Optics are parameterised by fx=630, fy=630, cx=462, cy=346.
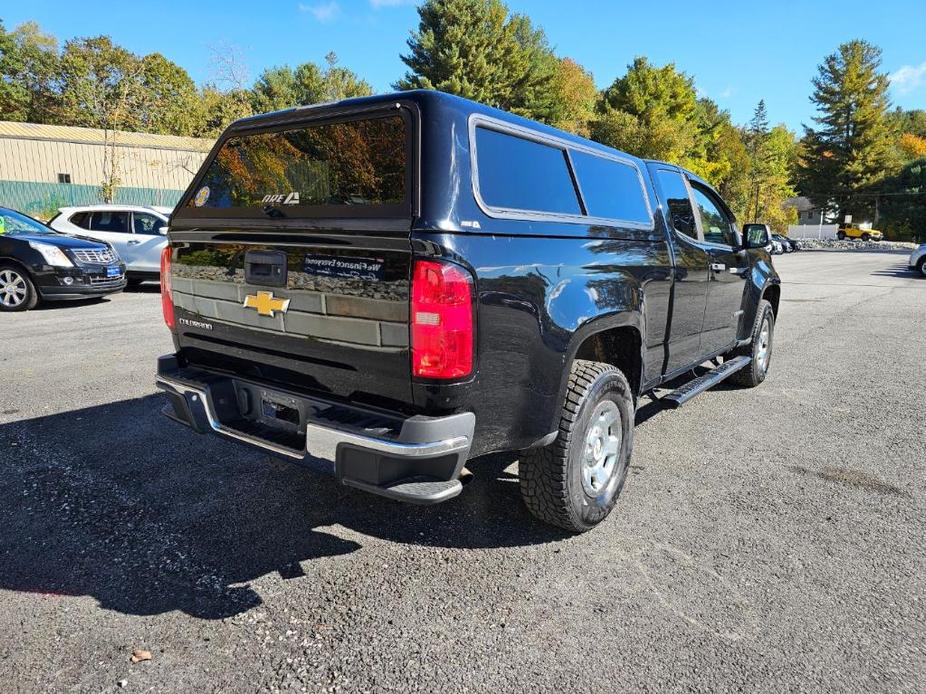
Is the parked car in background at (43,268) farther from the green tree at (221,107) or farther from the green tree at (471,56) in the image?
the green tree at (471,56)

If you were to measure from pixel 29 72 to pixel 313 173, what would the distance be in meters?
69.3

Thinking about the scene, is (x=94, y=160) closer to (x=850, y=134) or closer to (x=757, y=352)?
(x=757, y=352)

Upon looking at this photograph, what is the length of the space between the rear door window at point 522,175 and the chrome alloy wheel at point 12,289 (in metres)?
9.50

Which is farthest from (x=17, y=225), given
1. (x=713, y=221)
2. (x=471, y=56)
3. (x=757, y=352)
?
(x=471, y=56)

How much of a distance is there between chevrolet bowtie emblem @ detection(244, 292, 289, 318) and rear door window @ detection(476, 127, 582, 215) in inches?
39.4

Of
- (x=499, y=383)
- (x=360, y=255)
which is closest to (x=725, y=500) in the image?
(x=499, y=383)

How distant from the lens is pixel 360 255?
249 centimetres

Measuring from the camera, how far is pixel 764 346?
20.2 ft

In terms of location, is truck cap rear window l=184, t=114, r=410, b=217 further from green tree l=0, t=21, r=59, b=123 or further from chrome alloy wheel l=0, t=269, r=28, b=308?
green tree l=0, t=21, r=59, b=123

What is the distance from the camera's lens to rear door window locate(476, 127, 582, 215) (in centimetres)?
264

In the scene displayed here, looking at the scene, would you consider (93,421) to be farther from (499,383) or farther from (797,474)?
(797,474)

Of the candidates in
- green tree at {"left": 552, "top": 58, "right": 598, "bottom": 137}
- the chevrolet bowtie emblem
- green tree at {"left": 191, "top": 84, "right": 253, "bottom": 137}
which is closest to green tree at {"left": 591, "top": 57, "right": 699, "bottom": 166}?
green tree at {"left": 552, "top": 58, "right": 598, "bottom": 137}

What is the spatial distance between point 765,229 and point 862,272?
20.8 meters

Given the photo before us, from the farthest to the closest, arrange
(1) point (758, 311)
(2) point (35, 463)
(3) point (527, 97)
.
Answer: (3) point (527, 97), (1) point (758, 311), (2) point (35, 463)
